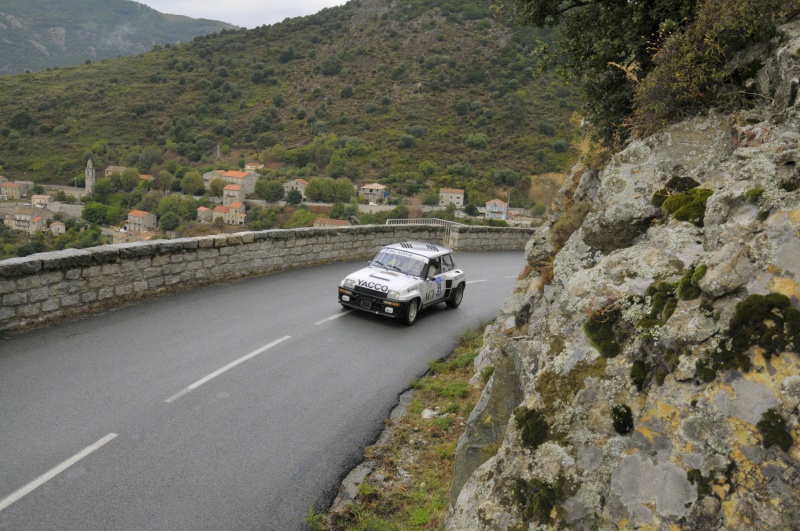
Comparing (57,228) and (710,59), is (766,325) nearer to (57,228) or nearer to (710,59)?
(710,59)

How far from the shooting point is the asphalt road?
4961 millimetres

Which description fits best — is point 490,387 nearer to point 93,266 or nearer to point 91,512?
point 91,512

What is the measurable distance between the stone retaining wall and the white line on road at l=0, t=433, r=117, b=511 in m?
4.12

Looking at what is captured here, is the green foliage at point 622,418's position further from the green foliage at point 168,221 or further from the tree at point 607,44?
the green foliage at point 168,221

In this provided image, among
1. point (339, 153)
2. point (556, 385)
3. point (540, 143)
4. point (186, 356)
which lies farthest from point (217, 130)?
point (556, 385)

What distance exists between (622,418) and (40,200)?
211 ft

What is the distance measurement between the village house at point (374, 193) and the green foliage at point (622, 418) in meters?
53.1

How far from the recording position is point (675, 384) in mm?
3154

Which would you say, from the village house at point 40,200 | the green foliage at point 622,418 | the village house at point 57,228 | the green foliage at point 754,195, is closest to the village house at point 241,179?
the village house at point 40,200

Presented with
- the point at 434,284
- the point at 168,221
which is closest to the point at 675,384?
the point at 434,284

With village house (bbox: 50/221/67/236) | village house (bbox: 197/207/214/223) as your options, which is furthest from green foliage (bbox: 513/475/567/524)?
village house (bbox: 197/207/214/223)

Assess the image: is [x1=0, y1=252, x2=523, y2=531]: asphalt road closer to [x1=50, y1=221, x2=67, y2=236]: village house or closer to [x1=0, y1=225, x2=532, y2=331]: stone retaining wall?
[x1=0, y1=225, x2=532, y2=331]: stone retaining wall

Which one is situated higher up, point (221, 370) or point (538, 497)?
point (538, 497)

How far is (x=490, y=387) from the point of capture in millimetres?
5316
